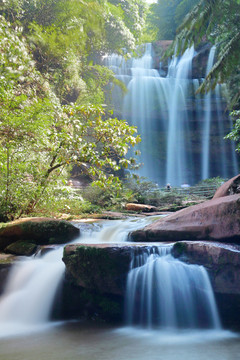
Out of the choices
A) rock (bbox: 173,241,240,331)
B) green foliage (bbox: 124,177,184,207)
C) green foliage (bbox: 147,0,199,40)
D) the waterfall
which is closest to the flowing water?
rock (bbox: 173,241,240,331)

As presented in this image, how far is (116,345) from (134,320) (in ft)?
3.33

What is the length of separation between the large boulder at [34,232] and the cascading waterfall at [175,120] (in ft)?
60.0

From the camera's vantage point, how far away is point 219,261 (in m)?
4.43

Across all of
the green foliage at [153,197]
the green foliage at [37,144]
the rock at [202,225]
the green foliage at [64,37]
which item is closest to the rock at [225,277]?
the rock at [202,225]

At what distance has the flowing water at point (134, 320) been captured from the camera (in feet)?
11.1

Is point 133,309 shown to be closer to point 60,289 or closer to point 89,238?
point 60,289

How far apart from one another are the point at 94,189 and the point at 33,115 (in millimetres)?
6912

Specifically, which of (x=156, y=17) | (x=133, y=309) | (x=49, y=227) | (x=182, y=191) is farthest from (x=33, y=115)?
(x=156, y=17)

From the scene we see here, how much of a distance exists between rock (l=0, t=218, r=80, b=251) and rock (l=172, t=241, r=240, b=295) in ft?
9.98

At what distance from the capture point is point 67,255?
5.06 m

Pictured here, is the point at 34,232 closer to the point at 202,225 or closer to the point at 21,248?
the point at 21,248

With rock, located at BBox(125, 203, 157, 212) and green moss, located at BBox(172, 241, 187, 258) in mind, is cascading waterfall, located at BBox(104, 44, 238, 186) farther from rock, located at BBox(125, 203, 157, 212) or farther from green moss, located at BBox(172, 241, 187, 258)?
green moss, located at BBox(172, 241, 187, 258)

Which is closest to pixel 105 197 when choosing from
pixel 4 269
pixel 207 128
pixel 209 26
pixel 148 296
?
pixel 4 269

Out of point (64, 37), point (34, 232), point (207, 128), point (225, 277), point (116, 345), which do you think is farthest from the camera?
point (207, 128)
